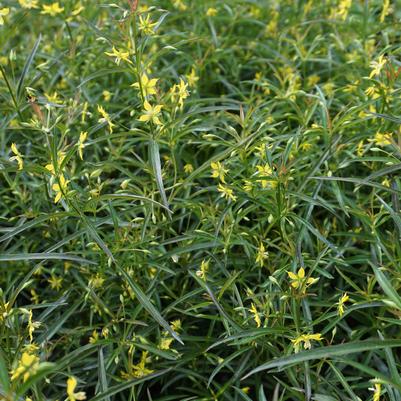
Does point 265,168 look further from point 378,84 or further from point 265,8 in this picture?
point 265,8

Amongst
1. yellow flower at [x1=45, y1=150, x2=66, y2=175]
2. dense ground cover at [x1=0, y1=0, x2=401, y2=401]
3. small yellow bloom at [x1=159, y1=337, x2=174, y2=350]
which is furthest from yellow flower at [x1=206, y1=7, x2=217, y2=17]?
small yellow bloom at [x1=159, y1=337, x2=174, y2=350]

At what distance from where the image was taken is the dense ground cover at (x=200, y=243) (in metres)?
1.60

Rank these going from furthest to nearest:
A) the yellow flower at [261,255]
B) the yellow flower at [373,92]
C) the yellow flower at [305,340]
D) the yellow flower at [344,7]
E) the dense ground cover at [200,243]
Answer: the yellow flower at [344,7]
the yellow flower at [373,92]
the yellow flower at [261,255]
the dense ground cover at [200,243]
the yellow flower at [305,340]

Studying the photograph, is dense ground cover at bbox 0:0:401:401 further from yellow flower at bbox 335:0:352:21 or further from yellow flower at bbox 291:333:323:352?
yellow flower at bbox 335:0:352:21

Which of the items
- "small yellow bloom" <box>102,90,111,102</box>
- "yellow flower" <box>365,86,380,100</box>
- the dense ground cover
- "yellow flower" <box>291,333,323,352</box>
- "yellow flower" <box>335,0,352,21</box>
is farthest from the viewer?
"yellow flower" <box>335,0,352,21</box>

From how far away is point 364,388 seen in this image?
1760mm

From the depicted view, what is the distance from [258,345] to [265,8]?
5.31 ft

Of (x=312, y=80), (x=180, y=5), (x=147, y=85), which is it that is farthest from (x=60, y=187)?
(x=180, y=5)

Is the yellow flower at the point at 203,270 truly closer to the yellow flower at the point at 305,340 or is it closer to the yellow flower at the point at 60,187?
the yellow flower at the point at 305,340

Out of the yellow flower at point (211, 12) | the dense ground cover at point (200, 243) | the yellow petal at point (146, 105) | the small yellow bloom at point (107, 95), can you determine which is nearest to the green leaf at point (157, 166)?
the dense ground cover at point (200, 243)

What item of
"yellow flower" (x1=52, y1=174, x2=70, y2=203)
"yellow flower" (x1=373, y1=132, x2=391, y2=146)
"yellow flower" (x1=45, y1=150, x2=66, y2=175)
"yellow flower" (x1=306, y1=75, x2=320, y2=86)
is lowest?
"yellow flower" (x1=306, y1=75, x2=320, y2=86)

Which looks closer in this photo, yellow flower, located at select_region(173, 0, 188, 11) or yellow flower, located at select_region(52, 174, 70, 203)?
yellow flower, located at select_region(52, 174, 70, 203)

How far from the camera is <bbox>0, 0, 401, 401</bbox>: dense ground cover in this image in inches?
62.9

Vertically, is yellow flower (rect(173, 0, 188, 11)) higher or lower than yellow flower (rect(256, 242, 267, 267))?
higher
